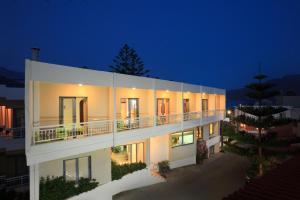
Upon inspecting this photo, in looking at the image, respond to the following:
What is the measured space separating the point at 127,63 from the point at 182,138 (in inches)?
980

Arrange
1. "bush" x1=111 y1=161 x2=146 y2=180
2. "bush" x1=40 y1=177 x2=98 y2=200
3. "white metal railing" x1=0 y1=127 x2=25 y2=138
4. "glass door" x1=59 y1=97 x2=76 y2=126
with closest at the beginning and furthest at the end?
"bush" x1=40 y1=177 x2=98 y2=200 → "glass door" x1=59 y1=97 x2=76 y2=126 → "white metal railing" x1=0 y1=127 x2=25 y2=138 → "bush" x1=111 y1=161 x2=146 y2=180

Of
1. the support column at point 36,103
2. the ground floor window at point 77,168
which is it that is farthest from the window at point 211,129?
the support column at point 36,103

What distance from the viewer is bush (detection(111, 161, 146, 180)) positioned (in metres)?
14.9

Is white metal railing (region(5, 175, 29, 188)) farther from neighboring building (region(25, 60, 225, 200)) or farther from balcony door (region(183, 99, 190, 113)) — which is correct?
balcony door (region(183, 99, 190, 113))

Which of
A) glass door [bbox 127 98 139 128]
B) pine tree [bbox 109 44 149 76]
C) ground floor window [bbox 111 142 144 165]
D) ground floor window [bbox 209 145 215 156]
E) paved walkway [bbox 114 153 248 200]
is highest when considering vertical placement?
pine tree [bbox 109 44 149 76]

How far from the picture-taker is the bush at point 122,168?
48.9ft

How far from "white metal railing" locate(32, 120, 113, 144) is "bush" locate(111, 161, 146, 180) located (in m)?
2.53

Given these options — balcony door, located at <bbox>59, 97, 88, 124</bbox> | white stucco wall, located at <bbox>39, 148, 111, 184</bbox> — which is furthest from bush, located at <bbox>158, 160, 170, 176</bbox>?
balcony door, located at <bbox>59, 97, 88, 124</bbox>

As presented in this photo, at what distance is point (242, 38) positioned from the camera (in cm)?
19288

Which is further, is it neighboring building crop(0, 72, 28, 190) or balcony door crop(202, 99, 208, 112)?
balcony door crop(202, 99, 208, 112)

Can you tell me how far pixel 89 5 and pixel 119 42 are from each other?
38.4 m

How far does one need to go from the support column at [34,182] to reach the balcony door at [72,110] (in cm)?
279

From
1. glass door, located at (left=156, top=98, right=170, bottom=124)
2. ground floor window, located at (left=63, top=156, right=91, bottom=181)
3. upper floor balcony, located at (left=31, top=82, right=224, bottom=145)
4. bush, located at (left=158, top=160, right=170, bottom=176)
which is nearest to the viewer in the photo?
upper floor balcony, located at (left=31, top=82, right=224, bottom=145)

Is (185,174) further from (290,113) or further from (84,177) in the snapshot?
(290,113)
